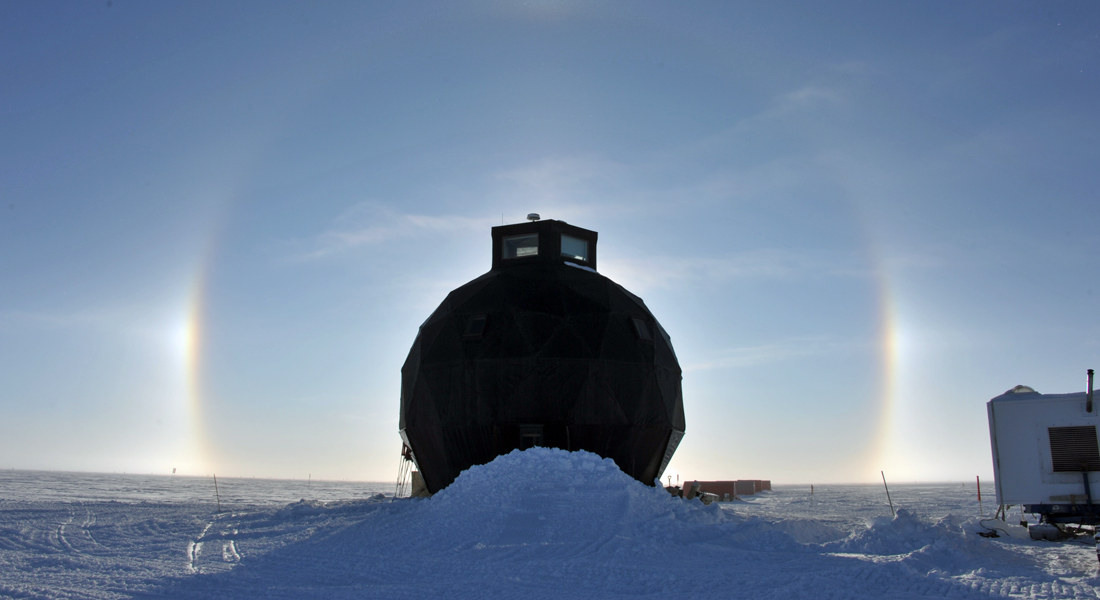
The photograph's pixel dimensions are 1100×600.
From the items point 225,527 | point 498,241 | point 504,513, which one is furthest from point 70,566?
point 498,241

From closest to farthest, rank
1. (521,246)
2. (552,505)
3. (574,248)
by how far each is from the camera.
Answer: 1. (552,505)
2. (521,246)
3. (574,248)

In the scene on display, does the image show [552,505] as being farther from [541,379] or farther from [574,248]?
[574,248]

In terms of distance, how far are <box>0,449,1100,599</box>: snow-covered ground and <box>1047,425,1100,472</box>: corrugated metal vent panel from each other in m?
1.56

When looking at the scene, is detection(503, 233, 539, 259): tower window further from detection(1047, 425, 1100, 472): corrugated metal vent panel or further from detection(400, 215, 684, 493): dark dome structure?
detection(1047, 425, 1100, 472): corrugated metal vent panel

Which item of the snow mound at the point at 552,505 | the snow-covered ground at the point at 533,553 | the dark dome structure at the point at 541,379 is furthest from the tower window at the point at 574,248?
the snow-covered ground at the point at 533,553

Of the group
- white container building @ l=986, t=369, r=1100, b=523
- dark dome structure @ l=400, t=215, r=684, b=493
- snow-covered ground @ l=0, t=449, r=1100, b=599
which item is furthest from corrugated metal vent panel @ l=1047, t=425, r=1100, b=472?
dark dome structure @ l=400, t=215, r=684, b=493

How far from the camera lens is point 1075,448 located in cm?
1336

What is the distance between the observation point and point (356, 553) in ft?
36.8

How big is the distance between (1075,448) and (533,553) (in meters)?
10.5

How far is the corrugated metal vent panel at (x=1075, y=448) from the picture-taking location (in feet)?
43.3

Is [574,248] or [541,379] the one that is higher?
[574,248]

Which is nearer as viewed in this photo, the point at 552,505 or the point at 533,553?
the point at 533,553

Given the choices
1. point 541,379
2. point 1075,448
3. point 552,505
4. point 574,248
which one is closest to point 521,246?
point 574,248

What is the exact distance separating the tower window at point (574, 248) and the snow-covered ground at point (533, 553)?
7.26 m
